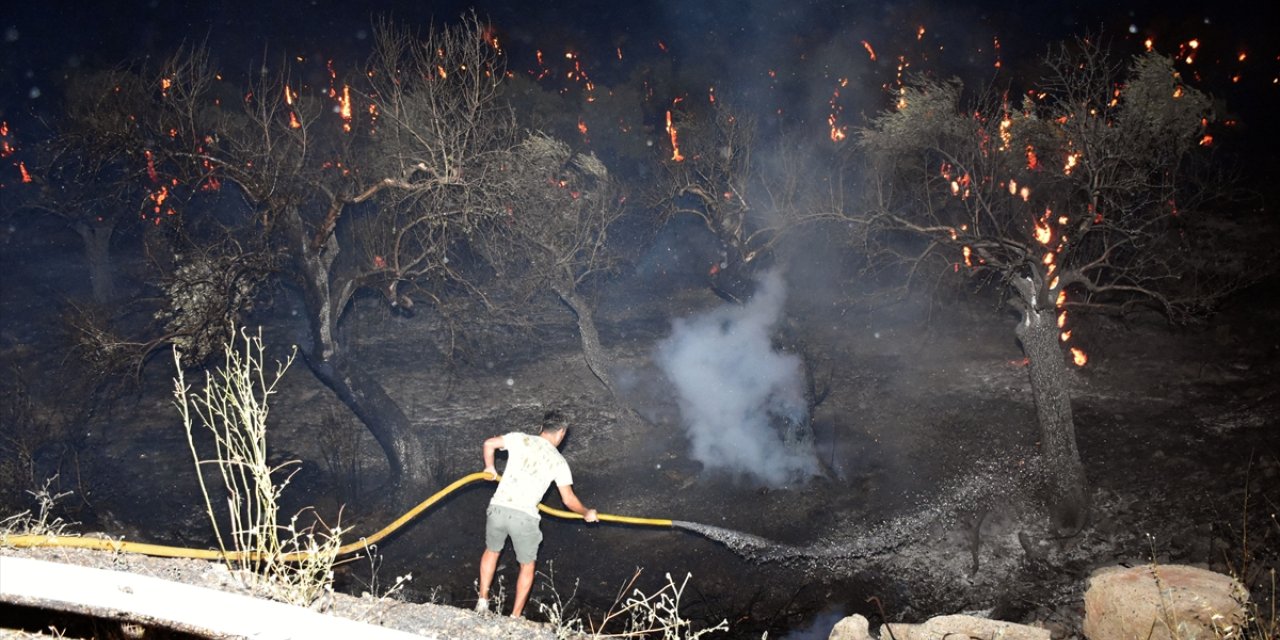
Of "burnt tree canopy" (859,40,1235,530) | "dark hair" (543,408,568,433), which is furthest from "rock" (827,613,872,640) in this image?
"burnt tree canopy" (859,40,1235,530)

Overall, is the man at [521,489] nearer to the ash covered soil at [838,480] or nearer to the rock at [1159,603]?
the ash covered soil at [838,480]

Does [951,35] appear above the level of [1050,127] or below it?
above

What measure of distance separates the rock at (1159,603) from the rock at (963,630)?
2.46ft

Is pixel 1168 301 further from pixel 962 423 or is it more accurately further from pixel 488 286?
pixel 488 286

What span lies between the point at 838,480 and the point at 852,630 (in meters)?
5.50

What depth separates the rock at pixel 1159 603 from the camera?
5914mm

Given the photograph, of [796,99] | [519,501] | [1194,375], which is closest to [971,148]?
[1194,375]

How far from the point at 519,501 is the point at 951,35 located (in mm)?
38012

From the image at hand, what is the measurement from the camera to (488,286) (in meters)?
20.5

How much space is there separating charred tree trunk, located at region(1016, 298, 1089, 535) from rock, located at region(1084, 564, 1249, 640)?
3.86 metres

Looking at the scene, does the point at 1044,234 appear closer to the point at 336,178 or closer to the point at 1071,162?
the point at 1071,162

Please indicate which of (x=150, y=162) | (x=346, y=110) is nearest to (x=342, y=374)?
(x=150, y=162)

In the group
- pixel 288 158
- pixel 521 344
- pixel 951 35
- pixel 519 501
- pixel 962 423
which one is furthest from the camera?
pixel 951 35

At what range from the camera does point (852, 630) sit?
289 inches
